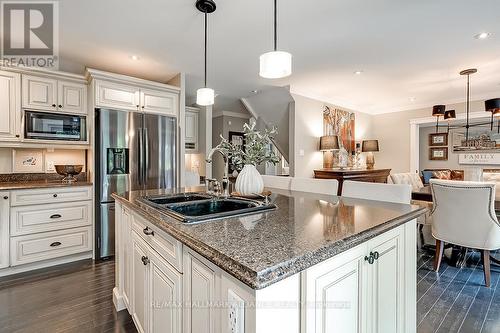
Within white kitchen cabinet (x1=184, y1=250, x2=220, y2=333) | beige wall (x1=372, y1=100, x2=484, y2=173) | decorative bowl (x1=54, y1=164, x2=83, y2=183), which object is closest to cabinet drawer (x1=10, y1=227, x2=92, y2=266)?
decorative bowl (x1=54, y1=164, x2=83, y2=183)

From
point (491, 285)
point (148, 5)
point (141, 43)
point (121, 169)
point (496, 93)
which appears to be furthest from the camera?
point (496, 93)

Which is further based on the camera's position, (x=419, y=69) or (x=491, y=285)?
(x=419, y=69)

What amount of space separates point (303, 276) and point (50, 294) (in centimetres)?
250

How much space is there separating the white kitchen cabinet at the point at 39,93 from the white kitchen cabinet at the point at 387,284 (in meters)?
3.60

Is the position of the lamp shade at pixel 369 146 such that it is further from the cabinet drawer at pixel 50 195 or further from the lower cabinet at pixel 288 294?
the cabinet drawer at pixel 50 195

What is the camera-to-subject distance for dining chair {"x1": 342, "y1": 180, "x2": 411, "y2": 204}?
1600 mm

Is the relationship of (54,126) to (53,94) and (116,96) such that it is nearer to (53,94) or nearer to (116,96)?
(53,94)

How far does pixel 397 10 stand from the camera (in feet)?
7.11

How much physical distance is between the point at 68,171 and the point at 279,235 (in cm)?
311

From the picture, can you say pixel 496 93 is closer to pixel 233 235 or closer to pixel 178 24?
pixel 178 24

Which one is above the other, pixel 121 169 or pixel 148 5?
pixel 148 5

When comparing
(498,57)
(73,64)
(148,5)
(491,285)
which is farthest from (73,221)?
(498,57)

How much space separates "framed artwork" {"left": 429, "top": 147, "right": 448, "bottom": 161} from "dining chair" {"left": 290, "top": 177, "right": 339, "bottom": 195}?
268 inches

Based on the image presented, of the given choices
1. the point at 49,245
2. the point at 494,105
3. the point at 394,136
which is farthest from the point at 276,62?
the point at 394,136
